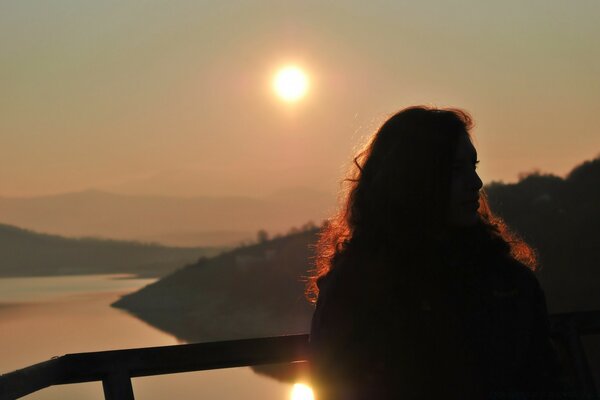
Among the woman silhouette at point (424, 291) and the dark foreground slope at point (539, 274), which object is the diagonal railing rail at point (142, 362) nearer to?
the woman silhouette at point (424, 291)

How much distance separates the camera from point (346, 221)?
11.2ft

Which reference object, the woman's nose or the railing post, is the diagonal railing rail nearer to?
the railing post

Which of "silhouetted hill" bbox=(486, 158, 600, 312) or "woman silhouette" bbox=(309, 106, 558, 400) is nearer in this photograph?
"woman silhouette" bbox=(309, 106, 558, 400)

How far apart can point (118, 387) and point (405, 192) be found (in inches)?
49.3

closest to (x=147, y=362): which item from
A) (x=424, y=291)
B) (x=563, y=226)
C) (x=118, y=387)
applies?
(x=118, y=387)

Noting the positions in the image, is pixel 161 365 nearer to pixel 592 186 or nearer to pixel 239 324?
pixel 592 186

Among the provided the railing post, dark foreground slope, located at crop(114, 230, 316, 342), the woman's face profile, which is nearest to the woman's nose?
the woman's face profile

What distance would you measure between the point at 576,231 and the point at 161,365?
368 ft

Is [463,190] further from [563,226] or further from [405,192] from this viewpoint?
[563,226]

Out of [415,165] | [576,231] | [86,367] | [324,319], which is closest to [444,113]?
[415,165]

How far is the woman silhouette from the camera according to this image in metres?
3.01

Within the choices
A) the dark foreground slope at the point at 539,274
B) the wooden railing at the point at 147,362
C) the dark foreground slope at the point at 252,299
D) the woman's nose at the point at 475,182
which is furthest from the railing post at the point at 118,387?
the dark foreground slope at the point at 252,299

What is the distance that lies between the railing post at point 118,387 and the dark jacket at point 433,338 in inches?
29.1

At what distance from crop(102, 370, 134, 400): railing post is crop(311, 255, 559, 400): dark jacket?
2.42 feet
